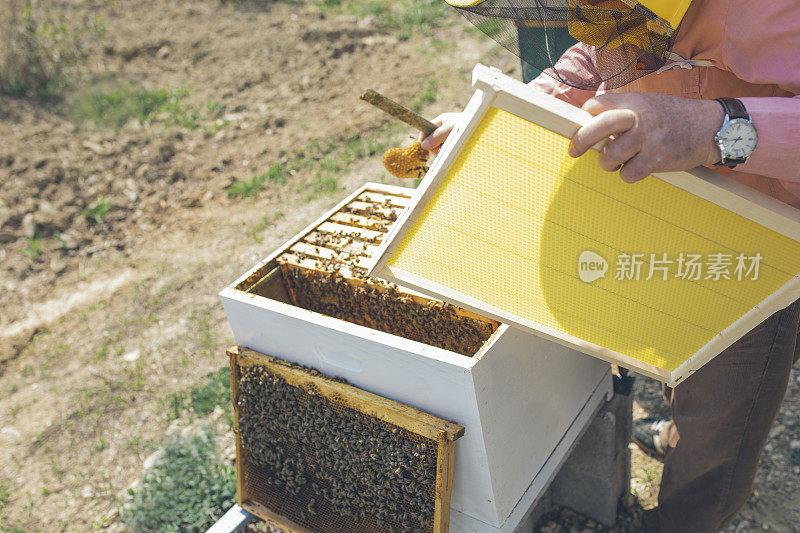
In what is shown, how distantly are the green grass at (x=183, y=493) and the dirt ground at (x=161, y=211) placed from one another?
0.26 meters

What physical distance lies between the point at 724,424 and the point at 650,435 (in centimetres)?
84

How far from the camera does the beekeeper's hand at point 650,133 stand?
1.23 m

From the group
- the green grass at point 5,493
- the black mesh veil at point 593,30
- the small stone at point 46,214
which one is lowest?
the green grass at point 5,493

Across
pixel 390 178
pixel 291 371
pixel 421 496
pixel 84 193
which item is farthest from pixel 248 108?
pixel 421 496

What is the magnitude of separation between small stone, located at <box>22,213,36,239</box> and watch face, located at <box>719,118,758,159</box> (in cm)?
510

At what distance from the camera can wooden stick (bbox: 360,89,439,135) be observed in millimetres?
1608

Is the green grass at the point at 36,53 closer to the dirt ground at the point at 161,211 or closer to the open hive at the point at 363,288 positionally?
the dirt ground at the point at 161,211

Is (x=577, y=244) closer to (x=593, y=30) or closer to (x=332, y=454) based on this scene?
(x=593, y=30)

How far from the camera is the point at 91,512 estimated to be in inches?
116

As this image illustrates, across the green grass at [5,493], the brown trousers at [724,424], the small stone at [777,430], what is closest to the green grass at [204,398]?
the green grass at [5,493]

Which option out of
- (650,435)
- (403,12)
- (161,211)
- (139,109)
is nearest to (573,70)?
(650,435)

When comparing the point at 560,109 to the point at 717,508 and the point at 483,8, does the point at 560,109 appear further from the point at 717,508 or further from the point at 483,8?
the point at 717,508

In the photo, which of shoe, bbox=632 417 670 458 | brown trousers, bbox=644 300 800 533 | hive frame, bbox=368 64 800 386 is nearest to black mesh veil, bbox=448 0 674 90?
hive frame, bbox=368 64 800 386

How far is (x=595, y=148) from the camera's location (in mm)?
1299
